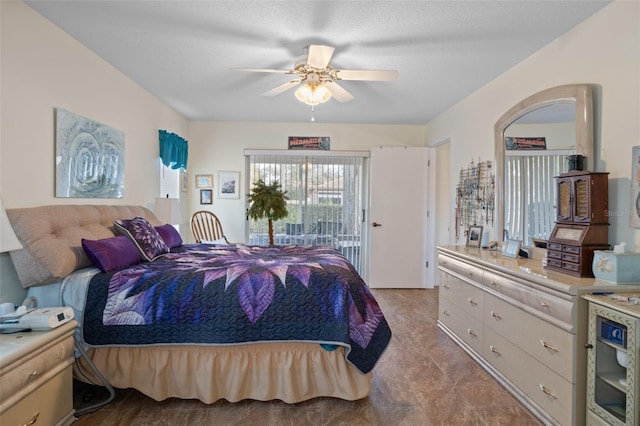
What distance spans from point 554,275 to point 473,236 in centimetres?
138

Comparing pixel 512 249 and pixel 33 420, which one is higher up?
pixel 512 249

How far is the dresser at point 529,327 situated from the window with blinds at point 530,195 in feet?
0.90

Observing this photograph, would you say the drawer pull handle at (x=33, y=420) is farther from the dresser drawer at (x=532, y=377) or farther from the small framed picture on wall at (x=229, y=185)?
the small framed picture on wall at (x=229, y=185)

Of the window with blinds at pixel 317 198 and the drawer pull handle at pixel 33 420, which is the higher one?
the window with blinds at pixel 317 198

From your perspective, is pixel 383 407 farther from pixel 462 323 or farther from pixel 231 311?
pixel 462 323

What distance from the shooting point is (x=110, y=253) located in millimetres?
2188

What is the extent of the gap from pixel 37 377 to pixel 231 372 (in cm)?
93

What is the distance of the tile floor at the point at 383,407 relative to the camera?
6.28 feet

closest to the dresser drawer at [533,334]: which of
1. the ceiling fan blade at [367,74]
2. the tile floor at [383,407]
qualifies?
the tile floor at [383,407]

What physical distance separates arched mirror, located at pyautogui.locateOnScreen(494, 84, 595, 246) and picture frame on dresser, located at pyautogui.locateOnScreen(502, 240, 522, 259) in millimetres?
96

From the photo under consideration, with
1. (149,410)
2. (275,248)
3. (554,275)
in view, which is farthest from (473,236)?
(149,410)

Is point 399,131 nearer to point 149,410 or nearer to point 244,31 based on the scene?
point 244,31

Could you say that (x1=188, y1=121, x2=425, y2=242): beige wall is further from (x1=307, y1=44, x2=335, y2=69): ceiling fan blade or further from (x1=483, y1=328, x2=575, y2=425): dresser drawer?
(x1=483, y1=328, x2=575, y2=425): dresser drawer

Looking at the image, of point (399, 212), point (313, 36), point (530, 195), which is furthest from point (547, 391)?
point (399, 212)
